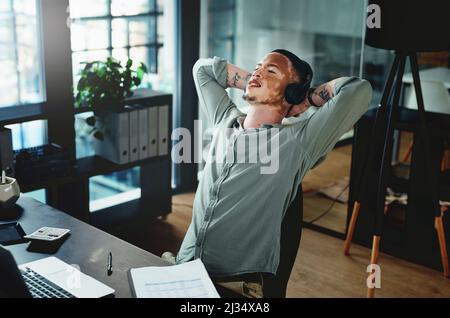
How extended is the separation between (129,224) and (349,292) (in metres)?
1.45

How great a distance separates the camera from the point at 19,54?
3.73m

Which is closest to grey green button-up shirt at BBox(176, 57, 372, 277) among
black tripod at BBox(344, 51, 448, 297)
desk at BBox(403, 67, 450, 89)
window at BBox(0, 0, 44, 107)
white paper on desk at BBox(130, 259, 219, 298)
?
white paper on desk at BBox(130, 259, 219, 298)

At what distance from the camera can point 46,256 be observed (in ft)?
6.68

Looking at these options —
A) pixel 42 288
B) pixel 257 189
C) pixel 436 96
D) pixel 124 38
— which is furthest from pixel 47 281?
pixel 436 96

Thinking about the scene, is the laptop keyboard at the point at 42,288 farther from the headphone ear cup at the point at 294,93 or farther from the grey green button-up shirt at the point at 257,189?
the headphone ear cup at the point at 294,93

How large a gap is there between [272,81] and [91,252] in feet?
2.78

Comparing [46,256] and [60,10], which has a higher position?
[60,10]

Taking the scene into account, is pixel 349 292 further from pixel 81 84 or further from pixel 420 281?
pixel 81 84

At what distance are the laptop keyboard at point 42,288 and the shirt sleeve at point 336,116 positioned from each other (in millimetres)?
893

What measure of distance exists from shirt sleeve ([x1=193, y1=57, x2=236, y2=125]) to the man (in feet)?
0.27

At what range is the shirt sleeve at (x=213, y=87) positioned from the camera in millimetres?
2365

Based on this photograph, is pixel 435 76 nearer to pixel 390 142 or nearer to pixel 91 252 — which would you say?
pixel 390 142

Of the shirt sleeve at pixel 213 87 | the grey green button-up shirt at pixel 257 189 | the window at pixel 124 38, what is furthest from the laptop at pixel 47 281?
the window at pixel 124 38

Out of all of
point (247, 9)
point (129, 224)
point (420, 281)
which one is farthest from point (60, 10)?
point (420, 281)
